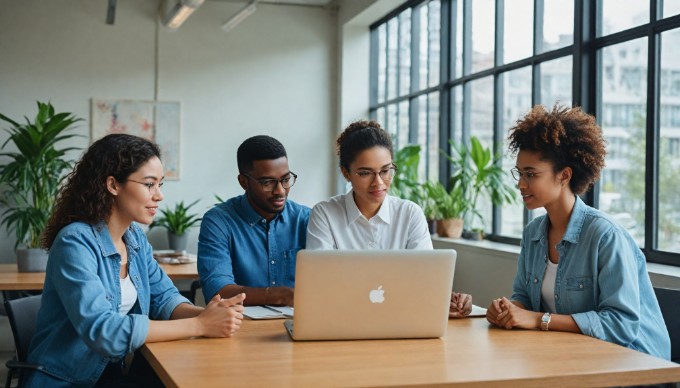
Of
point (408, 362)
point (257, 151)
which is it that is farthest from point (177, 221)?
point (408, 362)

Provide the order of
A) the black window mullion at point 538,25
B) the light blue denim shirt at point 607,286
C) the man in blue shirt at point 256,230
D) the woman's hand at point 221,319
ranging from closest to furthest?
the woman's hand at point 221,319 < the light blue denim shirt at point 607,286 < the man in blue shirt at point 256,230 < the black window mullion at point 538,25

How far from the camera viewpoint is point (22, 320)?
2.51 metres

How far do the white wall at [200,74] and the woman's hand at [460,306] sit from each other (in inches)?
206

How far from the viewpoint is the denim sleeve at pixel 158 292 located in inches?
99.2

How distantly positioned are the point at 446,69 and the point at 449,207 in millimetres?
1196

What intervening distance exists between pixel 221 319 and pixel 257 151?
880 mm

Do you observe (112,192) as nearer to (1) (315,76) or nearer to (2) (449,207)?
(2) (449,207)

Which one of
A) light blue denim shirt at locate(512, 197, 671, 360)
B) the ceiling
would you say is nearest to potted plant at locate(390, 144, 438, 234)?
the ceiling

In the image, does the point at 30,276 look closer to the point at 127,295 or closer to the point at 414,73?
the point at 127,295

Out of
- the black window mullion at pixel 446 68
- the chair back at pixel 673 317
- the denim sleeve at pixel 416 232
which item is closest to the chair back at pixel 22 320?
the denim sleeve at pixel 416 232

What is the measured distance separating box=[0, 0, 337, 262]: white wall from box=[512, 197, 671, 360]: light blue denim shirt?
5.45 metres

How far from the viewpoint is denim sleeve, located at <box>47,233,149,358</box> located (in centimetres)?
202

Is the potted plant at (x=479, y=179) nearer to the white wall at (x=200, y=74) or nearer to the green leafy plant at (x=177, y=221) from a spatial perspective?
the white wall at (x=200, y=74)

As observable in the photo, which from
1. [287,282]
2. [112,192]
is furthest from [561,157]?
[112,192]
